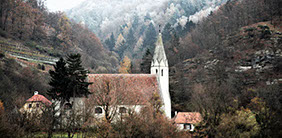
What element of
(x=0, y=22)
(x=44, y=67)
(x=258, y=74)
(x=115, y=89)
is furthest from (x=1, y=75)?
(x=258, y=74)

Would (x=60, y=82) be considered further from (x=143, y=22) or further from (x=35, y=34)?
(x=143, y=22)

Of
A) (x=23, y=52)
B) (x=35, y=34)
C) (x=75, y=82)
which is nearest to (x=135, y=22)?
(x=35, y=34)

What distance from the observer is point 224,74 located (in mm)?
51750

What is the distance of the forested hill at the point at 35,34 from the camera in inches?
2450

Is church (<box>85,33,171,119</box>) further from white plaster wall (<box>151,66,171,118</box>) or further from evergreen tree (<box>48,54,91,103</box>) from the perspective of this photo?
evergreen tree (<box>48,54,91,103</box>)

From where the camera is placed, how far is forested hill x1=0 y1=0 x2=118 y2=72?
62.2 meters

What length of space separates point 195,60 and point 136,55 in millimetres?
54959

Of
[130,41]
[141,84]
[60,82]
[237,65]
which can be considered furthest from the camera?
[130,41]

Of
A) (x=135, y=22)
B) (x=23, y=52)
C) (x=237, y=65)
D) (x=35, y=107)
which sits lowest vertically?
(x=35, y=107)

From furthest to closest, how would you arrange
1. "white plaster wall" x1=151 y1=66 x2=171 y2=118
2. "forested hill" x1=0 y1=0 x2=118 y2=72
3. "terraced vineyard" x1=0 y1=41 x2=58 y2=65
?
"forested hill" x1=0 y1=0 x2=118 y2=72 < "terraced vineyard" x1=0 y1=41 x2=58 y2=65 < "white plaster wall" x1=151 y1=66 x2=171 y2=118

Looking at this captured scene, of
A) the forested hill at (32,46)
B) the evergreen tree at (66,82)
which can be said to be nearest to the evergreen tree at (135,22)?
the forested hill at (32,46)

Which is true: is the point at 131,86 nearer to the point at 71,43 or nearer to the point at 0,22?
the point at 0,22

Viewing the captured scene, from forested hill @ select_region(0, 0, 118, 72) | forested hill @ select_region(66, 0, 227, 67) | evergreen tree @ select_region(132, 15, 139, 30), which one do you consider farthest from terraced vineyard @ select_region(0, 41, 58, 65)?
evergreen tree @ select_region(132, 15, 139, 30)

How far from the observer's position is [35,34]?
249 feet
